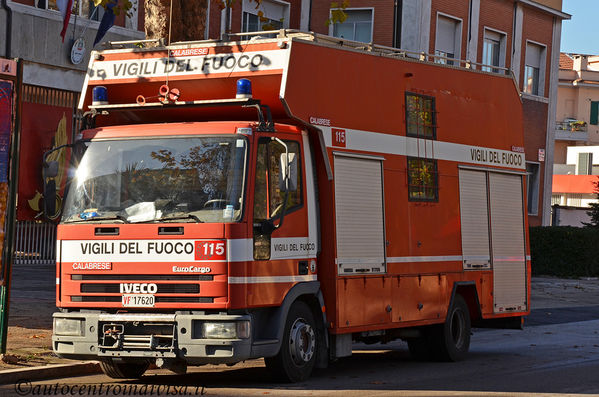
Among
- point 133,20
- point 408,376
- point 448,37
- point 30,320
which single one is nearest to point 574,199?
point 448,37

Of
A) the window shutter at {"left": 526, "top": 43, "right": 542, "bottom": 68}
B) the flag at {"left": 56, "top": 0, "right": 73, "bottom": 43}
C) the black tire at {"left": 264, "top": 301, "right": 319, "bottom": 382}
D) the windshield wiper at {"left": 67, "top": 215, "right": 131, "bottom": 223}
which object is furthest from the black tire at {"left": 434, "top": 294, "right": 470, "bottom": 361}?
the window shutter at {"left": 526, "top": 43, "right": 542, "bottom": 68}

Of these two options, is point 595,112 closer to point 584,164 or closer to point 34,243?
point 584,164

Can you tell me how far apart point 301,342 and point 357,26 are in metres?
21.3

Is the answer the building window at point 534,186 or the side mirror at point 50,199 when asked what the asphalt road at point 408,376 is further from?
the building window at point 534,186

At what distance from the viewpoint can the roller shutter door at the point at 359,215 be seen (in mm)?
11891

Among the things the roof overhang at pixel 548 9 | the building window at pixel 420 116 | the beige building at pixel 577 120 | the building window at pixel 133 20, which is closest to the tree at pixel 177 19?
the building window at pixel 420 116

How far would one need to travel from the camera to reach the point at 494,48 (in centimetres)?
3525

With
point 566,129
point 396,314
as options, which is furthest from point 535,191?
point 566,129

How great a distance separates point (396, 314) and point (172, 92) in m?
3.63

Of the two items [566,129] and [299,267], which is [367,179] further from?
[566,129]

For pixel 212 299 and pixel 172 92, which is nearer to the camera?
pixel 212 299

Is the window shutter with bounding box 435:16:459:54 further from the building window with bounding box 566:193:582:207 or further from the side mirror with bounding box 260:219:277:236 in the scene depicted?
the building window with bounding box 566:193:582:207

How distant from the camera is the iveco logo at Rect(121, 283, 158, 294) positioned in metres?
10.6

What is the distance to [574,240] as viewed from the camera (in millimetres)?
32969
